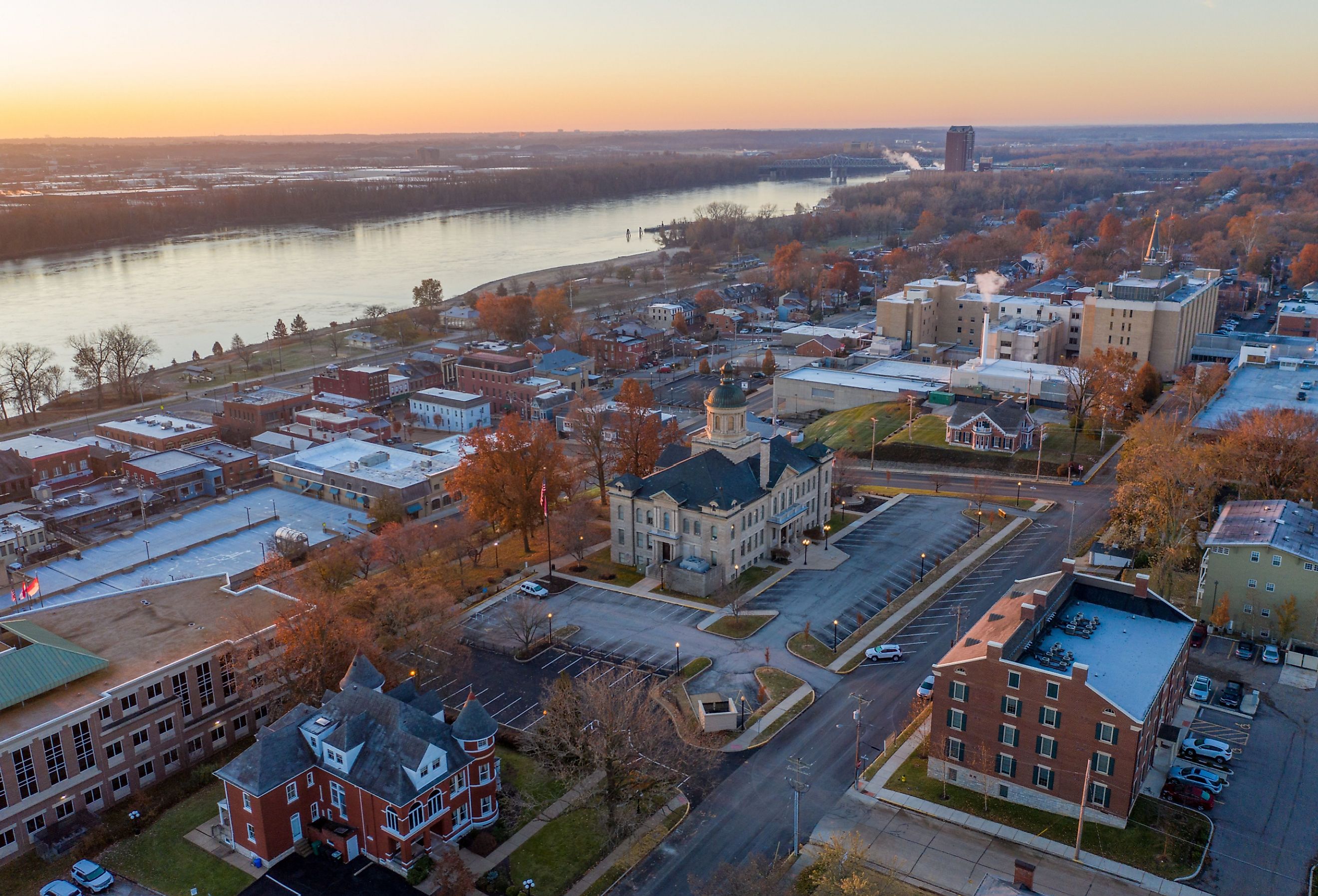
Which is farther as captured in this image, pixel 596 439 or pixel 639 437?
pixel 596 439

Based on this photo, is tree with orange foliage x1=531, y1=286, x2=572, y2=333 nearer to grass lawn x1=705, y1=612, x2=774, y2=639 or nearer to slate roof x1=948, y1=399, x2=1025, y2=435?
slate roof x1=948, y1=399, x2=1025, y2=435

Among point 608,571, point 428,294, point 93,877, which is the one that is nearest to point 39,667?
point 93,877

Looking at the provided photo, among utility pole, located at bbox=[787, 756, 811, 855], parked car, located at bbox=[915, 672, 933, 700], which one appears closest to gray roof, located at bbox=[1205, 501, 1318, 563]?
parked car, located at bbox=[915, 672, 933, 700]

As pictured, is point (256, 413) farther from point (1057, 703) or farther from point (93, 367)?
point (1057, 703)

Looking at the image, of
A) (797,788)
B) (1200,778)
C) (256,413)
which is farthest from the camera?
(256,413)

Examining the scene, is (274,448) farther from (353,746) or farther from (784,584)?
(353,746)

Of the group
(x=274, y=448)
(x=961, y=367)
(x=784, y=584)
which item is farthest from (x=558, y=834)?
(x=961, y=367)

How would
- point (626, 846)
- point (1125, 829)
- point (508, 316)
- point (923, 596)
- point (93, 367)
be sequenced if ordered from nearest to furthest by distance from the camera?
point (1125, 829)
point (626, 846)
point (923, 596)
point (93, 367)
point (508, 316)
